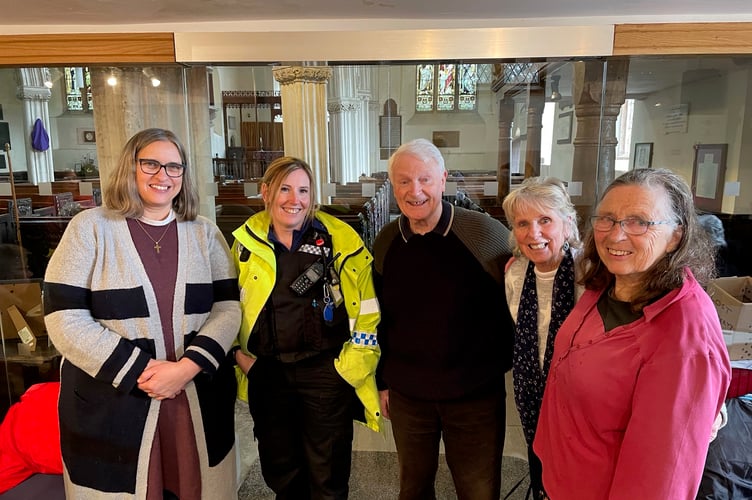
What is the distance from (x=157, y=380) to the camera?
1404 millimetres

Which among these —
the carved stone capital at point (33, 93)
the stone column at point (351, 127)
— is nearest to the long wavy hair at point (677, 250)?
the stone column at point (351, 127)

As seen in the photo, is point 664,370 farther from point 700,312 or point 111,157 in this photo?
point 111,157

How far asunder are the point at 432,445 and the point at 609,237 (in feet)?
3.28

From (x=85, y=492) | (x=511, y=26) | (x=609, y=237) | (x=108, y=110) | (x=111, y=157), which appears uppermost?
(x=511, y=26)

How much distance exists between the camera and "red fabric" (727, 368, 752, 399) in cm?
188

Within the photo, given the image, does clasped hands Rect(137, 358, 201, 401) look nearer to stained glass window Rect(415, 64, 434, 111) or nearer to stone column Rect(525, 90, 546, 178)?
stained glass window Rect(415, 64, 434, 111)

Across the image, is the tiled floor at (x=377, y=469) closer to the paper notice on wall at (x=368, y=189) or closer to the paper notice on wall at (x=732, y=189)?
the paper notice on wall at (x=368, y=189)

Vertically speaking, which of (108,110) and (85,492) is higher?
(108,110)

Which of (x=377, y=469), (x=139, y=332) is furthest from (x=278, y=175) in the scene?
(x=377, y=469)

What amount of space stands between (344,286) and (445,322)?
1.19ft

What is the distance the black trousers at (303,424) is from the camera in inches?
66.5

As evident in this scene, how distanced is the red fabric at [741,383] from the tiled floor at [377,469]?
97 cm

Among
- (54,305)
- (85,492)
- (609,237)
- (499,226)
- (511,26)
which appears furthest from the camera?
(511,26)

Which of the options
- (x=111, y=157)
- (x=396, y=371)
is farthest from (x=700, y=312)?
(x=111, y=157)
